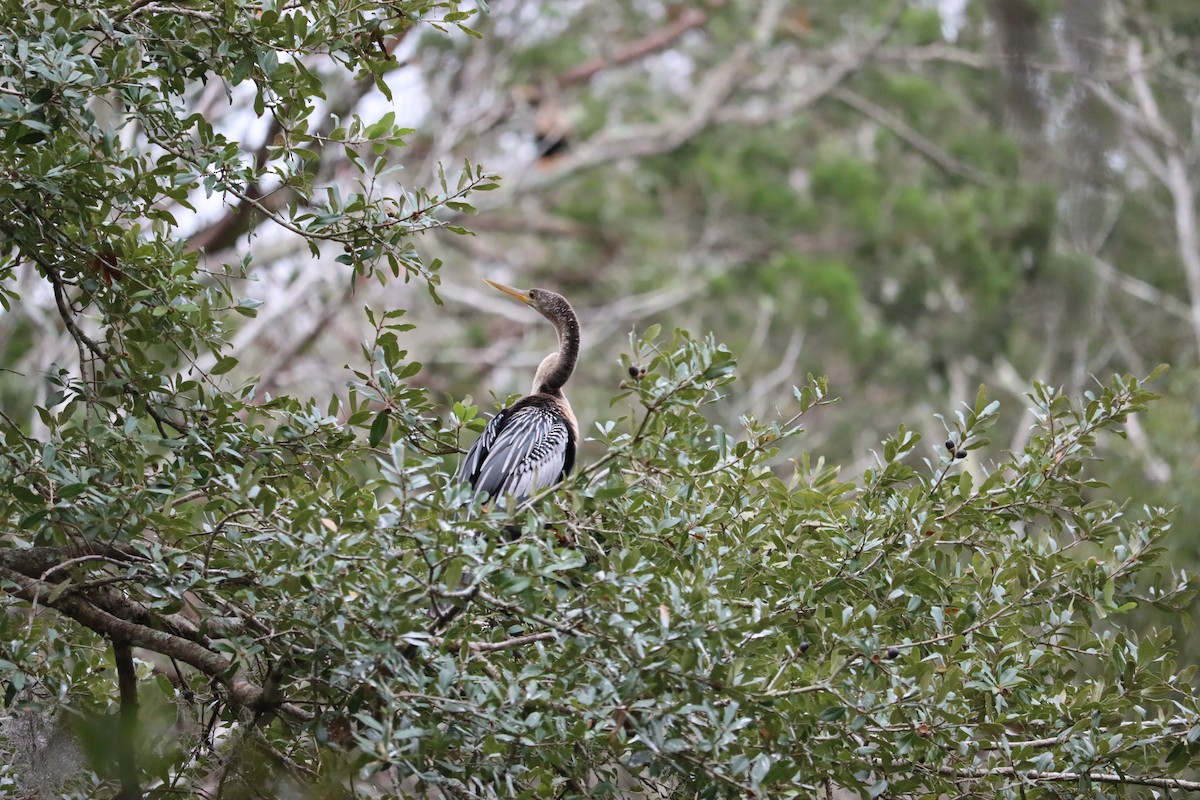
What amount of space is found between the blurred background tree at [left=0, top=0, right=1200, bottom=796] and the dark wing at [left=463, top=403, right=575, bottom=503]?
0.28m

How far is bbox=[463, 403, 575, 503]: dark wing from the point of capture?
12.7 feet

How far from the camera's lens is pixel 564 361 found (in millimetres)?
4406

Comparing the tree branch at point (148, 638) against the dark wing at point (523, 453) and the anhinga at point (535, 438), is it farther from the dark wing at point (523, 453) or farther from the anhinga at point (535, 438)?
the dark wing at point (523, 453)

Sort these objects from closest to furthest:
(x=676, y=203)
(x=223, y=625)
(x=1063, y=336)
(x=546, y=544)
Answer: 1. (x=546, y=544)
2. (x=223, y=625)
3. (x=1063, y=336)
4. (x=676, y=203)

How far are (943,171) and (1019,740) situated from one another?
1461 cm

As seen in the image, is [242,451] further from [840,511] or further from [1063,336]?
[1063,336]

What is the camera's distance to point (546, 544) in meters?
2.54

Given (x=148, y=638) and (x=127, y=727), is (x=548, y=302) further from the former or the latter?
(x=127, y=727)

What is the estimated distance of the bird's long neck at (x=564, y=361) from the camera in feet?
14.4

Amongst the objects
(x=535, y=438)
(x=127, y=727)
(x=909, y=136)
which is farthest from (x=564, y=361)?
(x=909, y=136)

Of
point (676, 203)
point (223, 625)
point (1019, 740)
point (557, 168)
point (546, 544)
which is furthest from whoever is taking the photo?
point (676, 203)

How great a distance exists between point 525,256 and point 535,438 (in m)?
12.9

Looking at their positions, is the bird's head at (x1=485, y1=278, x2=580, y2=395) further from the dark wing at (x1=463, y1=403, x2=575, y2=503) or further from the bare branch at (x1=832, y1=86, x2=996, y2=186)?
the bare branch at (x1=832, y1=86, x2=996, y2=186)

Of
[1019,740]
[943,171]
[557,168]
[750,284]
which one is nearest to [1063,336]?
[943,171]
